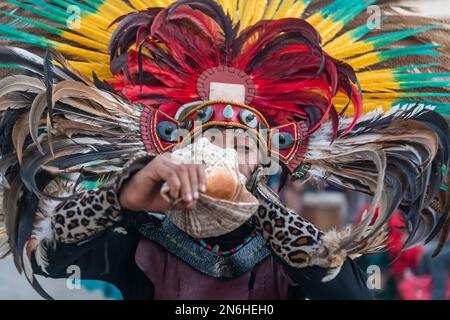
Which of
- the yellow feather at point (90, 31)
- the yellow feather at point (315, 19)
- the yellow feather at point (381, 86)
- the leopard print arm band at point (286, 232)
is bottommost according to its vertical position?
the leopard print arm band at point (286, 232)

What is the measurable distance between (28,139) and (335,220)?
106 centimetres

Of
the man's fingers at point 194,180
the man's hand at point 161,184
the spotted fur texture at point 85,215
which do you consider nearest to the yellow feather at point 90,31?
the spotted fur texture at point 85,215

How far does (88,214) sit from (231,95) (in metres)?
0.64

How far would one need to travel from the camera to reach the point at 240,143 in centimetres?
216

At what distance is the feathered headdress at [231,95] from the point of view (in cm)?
224

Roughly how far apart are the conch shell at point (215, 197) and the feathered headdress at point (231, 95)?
37cm

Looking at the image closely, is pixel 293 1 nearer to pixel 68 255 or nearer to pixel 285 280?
pixel 285 280

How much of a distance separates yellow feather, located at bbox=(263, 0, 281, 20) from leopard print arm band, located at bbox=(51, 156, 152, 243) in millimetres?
847

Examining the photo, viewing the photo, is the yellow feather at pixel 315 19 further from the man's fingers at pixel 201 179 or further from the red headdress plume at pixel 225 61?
the man's fingers at pixel 201 179

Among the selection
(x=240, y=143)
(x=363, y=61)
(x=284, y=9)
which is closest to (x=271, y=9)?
(x=284, y=9)

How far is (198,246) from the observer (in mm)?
2189

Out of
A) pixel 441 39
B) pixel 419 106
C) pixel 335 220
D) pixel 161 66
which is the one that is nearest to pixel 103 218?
pixel 161 66

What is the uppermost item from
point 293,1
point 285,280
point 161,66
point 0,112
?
point 293,1

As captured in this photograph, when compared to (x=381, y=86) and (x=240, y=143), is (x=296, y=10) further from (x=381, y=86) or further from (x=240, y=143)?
(x=240, y=143)
